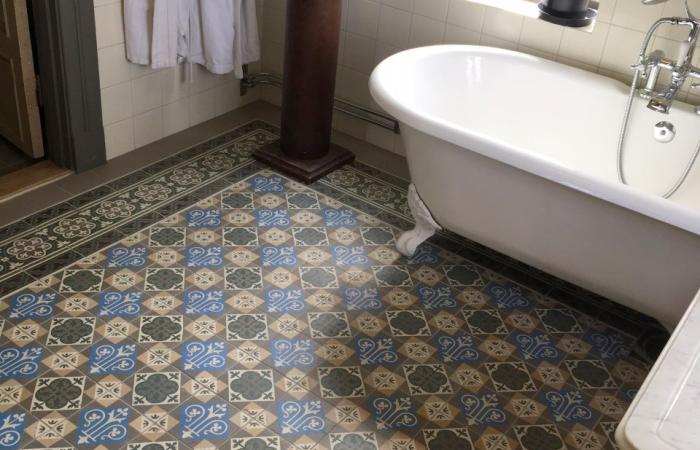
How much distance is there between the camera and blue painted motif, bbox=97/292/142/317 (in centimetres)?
250

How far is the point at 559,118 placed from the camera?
299cm

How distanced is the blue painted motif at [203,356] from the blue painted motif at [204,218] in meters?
0.69

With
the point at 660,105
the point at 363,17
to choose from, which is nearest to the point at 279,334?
the point at 660,105

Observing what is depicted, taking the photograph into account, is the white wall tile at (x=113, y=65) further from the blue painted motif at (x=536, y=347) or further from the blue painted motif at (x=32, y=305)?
the blue painted motif at (x=536, y=347)

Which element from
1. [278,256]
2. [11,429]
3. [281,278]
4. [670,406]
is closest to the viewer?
[670,406]

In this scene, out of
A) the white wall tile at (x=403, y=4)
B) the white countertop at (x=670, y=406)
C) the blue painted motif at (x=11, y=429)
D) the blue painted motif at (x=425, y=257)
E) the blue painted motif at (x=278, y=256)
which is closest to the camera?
the white countertop at (x=670, y=406)

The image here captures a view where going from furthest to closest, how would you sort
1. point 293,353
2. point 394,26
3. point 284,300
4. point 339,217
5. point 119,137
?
1. point 394,26
2. point 119,137
3. point 339,217
4. point 284,300
5. point 293,353

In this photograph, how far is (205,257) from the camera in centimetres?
280

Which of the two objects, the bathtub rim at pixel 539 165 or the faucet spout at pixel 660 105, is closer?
the bathtub rim at pixel 539 165

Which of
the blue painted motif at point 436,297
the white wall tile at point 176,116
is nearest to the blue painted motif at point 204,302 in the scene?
the blue painted motif at point 436,297

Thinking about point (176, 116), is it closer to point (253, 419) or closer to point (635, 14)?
point (253, 419)

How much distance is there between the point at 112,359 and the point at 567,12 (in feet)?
6.21

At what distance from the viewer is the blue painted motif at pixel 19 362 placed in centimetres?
223

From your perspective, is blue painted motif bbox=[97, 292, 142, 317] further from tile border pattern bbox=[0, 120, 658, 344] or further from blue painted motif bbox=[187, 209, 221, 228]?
blue painted motif bbox=[187, 209, 221, 228]
